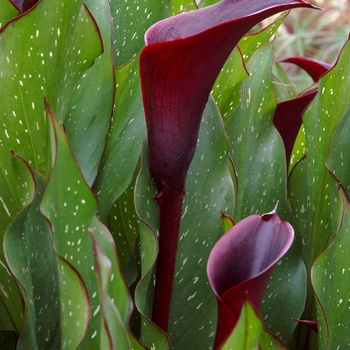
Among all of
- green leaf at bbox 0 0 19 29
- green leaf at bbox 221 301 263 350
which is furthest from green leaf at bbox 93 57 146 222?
green leaf at bbox 221 301 263 350

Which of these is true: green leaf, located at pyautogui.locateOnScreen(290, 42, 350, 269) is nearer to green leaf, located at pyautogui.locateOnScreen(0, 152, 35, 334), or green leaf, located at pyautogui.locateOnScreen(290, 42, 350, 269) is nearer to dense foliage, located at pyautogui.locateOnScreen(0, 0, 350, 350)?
dense foliage, located at pyautogui.locateOnScreen(0, 0, 350, 350)

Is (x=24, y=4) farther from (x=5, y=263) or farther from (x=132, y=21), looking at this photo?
(x=5, y=263)

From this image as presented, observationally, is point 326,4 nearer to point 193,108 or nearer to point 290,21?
point 290,21

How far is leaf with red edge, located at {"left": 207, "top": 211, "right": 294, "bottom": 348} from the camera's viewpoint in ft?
1.51

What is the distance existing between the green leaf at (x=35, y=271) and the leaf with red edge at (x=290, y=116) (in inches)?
11.0

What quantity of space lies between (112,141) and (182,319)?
175mm

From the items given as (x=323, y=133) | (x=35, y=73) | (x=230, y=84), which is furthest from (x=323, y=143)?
(x=35, y=73)

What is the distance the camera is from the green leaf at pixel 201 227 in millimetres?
637

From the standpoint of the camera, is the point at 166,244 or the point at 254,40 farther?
the point at 254,40

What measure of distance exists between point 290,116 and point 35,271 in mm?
312

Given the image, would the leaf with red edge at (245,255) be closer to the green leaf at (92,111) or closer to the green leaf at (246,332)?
the green leaf at (246,332)

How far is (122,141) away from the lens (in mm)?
640

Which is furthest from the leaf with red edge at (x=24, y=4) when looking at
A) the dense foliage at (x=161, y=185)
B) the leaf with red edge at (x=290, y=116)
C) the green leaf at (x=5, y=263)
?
the leaf with red edge at (x=290, y=116)

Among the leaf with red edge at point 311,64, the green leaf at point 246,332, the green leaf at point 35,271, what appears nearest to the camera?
the green leaf at point 246,332
